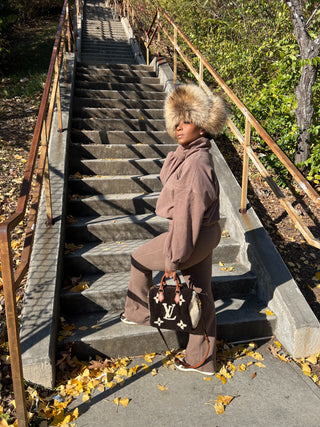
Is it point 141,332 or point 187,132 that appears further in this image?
point 141,332

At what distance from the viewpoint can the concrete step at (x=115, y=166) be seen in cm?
466

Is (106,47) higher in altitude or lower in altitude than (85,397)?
higher

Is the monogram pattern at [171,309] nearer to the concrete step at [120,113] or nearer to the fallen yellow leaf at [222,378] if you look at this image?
the fallen yellow leaf at [222,378]

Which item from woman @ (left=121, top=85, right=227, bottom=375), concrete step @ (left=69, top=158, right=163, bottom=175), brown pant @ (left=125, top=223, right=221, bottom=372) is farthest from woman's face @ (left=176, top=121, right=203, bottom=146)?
concrete step @ (left=69, top=158, right=163, bottom=175)

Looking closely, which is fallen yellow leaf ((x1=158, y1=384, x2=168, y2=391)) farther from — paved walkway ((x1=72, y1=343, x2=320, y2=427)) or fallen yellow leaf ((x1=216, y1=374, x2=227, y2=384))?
fallen yellow leaf ((x1=216, y1=374, x2=227, y2=384))

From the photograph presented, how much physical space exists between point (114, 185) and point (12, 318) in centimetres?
258

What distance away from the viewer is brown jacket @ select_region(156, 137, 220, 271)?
2209 millimetres

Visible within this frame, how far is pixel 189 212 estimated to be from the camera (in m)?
2.22

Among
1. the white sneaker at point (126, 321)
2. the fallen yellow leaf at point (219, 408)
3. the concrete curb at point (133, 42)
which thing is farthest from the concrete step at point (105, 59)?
the fallen yellow leaf at point (219, 408)

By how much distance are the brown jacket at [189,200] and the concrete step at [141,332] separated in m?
0.91

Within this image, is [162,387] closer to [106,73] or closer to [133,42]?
[106,73]

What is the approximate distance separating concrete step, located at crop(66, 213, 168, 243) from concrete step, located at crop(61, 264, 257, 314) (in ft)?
1.59

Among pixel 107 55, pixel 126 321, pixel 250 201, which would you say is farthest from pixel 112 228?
pixel 107 55

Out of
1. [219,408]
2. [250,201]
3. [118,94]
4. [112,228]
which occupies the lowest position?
[219,408]
